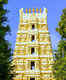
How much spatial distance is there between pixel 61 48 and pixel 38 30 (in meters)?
14.7

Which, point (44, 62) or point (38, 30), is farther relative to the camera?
point (38, 30)

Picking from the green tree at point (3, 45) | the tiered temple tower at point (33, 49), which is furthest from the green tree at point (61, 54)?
the tiered temple tower at point (33, 49)

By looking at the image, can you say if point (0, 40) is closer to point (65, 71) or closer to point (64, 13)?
point (65, 71)

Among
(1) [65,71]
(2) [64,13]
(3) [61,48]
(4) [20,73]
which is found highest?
(2) [64,13]

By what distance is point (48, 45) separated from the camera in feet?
96.8

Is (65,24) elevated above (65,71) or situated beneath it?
elevated above

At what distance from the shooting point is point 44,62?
2830 centimetres

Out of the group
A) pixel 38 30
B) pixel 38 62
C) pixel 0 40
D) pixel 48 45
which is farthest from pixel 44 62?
pixel 0 40

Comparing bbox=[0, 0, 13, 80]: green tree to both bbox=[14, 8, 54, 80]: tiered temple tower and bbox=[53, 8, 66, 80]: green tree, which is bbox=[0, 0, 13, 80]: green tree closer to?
bbox=[53, 8, 66, 80]: green tree

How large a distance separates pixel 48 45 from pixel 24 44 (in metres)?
4.23

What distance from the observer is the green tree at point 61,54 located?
51.6 feet

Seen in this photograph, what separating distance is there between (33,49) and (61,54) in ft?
45.6

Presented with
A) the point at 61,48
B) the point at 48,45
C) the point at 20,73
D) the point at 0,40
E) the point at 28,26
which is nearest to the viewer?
the point at 0,40

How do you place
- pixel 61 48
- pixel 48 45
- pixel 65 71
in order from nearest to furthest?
1. pixel 65 71
2. pixel 61 48
3. pixel 48 45
